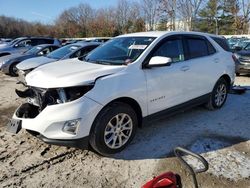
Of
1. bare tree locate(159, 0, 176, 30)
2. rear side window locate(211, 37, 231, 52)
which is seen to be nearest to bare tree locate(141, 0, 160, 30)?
bare tree locate(159, 0, 176, 30)

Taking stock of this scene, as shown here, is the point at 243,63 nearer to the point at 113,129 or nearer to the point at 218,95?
the point at 218,95

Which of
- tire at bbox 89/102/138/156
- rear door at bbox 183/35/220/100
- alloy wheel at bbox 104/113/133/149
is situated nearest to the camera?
tire at bbox 89/102/138/156

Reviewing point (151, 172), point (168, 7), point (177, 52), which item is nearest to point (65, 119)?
point (151, 172)

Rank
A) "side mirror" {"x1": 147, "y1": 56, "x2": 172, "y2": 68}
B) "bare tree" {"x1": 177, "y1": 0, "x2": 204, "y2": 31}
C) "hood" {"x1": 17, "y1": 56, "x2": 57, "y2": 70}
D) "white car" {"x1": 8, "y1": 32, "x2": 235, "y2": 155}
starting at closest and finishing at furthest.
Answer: "white car" {"x1": 8, "y1": 32, "x2": 235, "y2": 155}
"side mirror" {"x1": 147, "y1": 56, "x2": 172, "y2": 68}
"hood" {"x1": 17, "y1": 56, "x2": 57, "y2": 70}
"bare tree" {"x1": 177, "y1": 0, "x2": 204, "y2": 31}

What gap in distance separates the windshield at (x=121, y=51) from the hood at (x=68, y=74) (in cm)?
27

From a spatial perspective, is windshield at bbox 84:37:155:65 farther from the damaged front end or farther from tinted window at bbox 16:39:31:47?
tinted window at bbox 16:39:31:47

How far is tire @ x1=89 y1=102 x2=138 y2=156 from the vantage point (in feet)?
12.4

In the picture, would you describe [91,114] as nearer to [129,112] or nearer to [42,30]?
[129,112]

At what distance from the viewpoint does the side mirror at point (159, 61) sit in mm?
4188

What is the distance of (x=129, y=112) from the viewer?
162 inches

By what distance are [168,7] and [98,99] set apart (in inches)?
969

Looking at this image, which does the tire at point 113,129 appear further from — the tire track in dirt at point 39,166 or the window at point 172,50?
the window at point 172,50

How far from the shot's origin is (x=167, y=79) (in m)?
4.61


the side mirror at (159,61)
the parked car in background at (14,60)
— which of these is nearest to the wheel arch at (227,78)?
the side mirror at (159,61)
